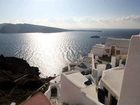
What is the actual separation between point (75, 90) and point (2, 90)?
1580 cm

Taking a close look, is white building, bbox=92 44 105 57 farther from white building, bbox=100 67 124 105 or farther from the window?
the window

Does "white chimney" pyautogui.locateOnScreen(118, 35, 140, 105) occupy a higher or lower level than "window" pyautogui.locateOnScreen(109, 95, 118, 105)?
higher

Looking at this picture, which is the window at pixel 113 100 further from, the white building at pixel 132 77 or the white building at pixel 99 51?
the white building at pixel 99 51

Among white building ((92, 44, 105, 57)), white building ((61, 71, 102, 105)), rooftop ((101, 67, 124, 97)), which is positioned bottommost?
white building ((92, 44, 105, 57))

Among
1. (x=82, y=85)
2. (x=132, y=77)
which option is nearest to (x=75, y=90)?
(x=82, y=85)

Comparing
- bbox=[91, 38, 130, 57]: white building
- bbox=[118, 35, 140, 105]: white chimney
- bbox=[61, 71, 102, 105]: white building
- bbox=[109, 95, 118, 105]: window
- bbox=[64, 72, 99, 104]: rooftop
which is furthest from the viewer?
bbox=[91, 38, 130, 57]: white building

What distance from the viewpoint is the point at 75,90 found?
15.0 metres

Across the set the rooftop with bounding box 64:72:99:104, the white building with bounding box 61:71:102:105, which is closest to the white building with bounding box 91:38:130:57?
the rooftop with bounding box 64:72:99:104

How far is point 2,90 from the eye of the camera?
2853cm

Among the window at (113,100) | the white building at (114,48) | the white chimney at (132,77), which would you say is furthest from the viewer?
the white building at (114,48)

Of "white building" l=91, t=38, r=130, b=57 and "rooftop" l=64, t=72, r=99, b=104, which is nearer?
"rooftop" l=64, t=72, r=99, b=104

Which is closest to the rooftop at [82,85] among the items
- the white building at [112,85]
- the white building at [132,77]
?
the white building at [112,85]

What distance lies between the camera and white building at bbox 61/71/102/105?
14.2 meters

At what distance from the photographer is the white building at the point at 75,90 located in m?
14.2
